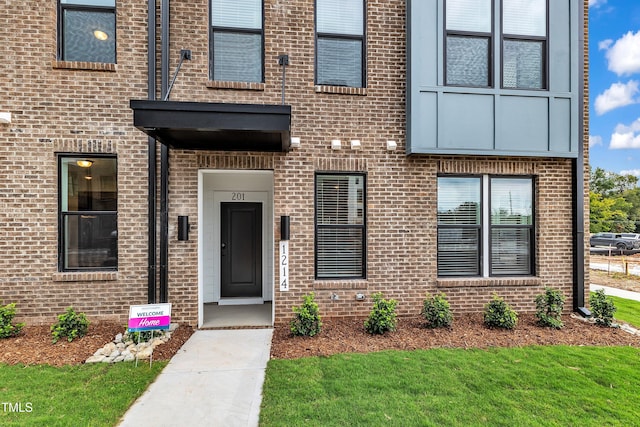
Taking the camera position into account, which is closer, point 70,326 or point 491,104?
point 70,326

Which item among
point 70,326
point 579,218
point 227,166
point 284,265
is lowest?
point 70,326

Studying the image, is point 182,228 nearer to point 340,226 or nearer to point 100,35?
point 340,226

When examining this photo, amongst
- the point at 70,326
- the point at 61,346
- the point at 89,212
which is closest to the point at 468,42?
the point at 89,212

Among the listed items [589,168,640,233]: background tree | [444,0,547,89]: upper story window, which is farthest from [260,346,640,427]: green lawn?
[589,168,640,233]: background tree

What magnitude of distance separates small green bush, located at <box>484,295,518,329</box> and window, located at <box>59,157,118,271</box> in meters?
6.28

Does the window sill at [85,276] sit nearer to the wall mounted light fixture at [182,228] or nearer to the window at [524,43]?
the wall mounted light fixture at [182,228]

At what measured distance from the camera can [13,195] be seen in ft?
17.1

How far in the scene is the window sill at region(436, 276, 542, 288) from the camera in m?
5.95

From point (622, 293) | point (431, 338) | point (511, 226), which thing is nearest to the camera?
point (431, 338)

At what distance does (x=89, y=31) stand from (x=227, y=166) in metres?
3.20

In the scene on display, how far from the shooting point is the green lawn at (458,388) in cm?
311

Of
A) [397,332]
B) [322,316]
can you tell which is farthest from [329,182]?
[397,332]

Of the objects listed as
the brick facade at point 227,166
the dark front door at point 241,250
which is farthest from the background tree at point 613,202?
the dark front door at point 241,250

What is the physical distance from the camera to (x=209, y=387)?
12.3 feet
